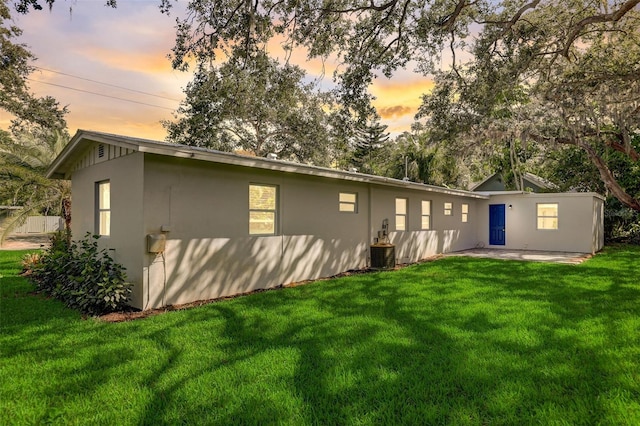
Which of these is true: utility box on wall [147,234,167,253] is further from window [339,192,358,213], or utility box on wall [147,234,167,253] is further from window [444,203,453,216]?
window [444,203,453,216]

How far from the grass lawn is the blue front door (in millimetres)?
10656

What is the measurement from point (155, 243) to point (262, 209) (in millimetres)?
2423

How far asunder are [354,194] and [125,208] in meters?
5.82

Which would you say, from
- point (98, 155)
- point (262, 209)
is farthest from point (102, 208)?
point (262, 209)

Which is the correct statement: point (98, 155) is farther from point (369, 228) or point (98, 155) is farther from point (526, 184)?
point (526, 184)

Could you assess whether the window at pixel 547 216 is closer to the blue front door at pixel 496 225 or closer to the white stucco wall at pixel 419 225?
the blue front door at pixel 496 225

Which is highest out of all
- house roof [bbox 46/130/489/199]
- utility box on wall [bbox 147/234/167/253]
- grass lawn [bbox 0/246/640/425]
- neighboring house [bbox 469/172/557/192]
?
neighboring house [bbox 469/172/557/192]

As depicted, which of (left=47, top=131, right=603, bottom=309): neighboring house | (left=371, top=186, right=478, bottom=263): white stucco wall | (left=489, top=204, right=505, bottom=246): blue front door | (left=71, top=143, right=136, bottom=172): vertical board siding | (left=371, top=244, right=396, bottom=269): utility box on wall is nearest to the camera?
(left=47, top=131, right=603, bottom=309): neighboring house

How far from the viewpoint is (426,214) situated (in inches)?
520

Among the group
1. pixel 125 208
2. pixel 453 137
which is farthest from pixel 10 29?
pixel 453 137

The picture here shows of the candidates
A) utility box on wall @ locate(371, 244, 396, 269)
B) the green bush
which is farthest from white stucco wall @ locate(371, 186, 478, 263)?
the green bush

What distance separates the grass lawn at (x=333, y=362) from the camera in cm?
273

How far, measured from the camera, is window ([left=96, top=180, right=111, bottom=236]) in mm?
6992

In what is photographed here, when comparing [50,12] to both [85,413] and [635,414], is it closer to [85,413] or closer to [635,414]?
[85,413]
